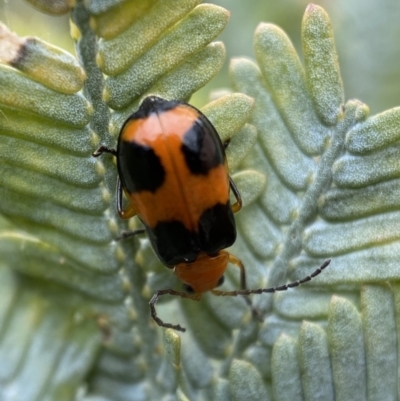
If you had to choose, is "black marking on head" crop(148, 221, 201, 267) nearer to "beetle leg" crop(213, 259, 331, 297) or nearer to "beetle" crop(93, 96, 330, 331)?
"beetle" crop(93, 96, 330, 331)

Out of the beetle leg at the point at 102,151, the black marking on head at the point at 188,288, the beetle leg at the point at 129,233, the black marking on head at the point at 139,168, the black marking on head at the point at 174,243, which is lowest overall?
the black marking on head at the point at 188,288

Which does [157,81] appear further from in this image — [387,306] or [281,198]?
[387,306]

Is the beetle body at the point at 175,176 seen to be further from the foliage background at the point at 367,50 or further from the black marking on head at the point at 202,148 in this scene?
the foliage background at the point at 367,50

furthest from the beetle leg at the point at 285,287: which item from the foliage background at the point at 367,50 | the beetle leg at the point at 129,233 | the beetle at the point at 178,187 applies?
the foliage background at the point at 367,50

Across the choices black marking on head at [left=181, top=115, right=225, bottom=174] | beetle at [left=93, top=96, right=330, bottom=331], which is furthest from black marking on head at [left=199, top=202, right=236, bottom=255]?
black marking on head at [left=181, top=115, right=225, bottom=174]

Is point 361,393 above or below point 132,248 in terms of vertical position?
below

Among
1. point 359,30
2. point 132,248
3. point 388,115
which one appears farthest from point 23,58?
point 359,30

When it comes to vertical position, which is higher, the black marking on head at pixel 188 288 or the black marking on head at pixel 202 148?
the black marking on head at pixel 202 148

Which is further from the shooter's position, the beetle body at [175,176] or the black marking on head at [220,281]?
the black marking on head at [220,281]
